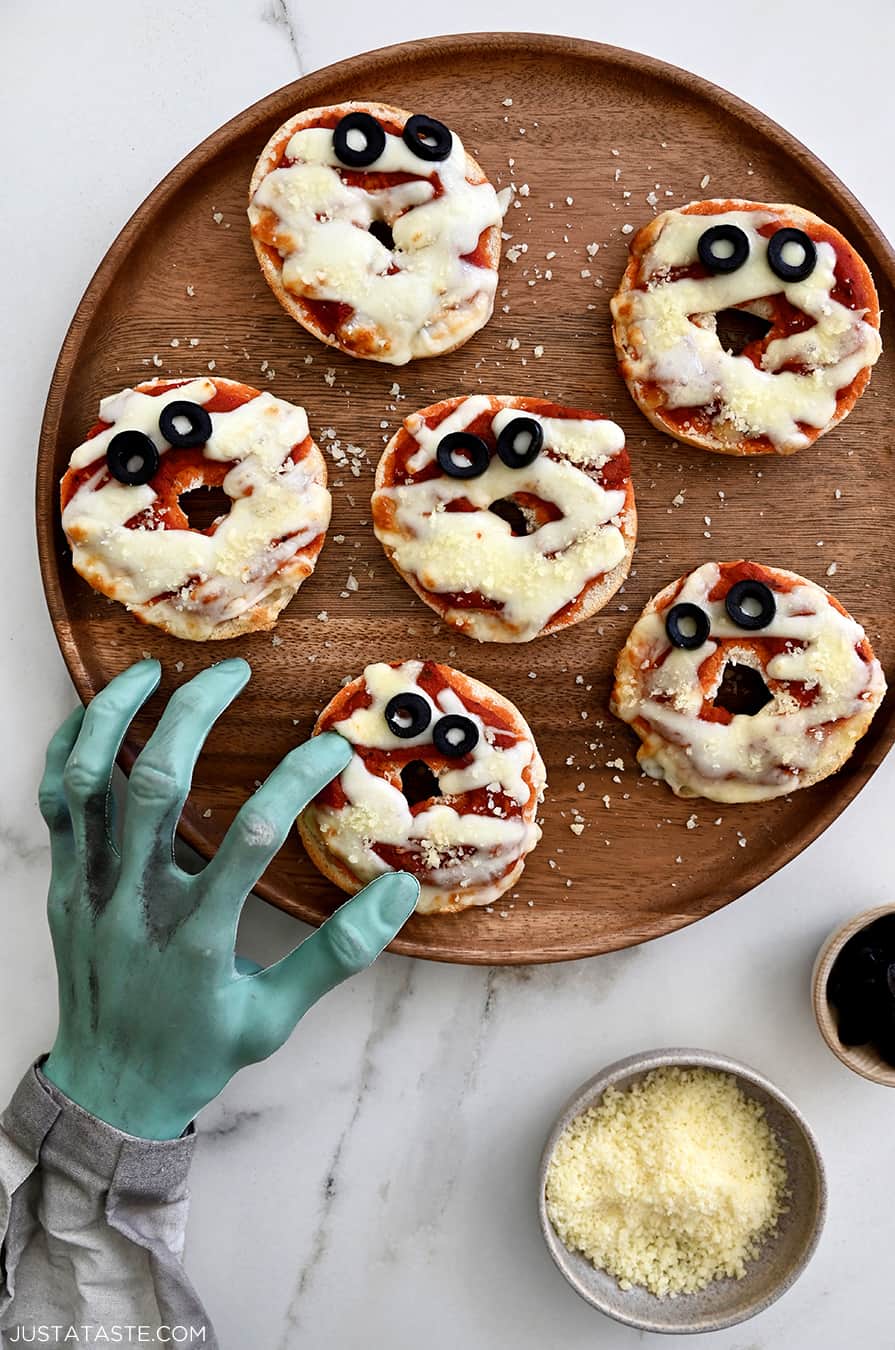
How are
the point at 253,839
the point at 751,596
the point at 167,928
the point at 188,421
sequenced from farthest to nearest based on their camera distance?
the point at 751,596
the point at 188,421
the point at 167,928
the point at 253,839

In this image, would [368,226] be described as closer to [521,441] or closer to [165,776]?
[521,441]

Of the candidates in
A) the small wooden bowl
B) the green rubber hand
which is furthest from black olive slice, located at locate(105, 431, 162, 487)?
the small wooden bowl

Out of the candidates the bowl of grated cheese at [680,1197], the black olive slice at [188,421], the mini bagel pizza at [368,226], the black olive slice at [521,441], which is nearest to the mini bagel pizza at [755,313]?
the black olive slice at [521,441]

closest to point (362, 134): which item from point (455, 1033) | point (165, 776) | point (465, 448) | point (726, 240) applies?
point (465, 448)

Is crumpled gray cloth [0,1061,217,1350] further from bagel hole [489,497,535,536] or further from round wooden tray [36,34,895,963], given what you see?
→ bagel hole [489,497,535,536]

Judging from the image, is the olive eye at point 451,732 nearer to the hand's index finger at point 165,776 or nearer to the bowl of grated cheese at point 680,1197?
the hand's index finger at point 165,776

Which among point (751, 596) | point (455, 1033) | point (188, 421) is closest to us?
point (188, 421)

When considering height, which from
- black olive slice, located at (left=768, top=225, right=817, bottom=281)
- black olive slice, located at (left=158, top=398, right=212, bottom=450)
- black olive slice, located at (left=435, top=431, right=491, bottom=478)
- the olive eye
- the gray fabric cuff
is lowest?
the gray fabric cuff
